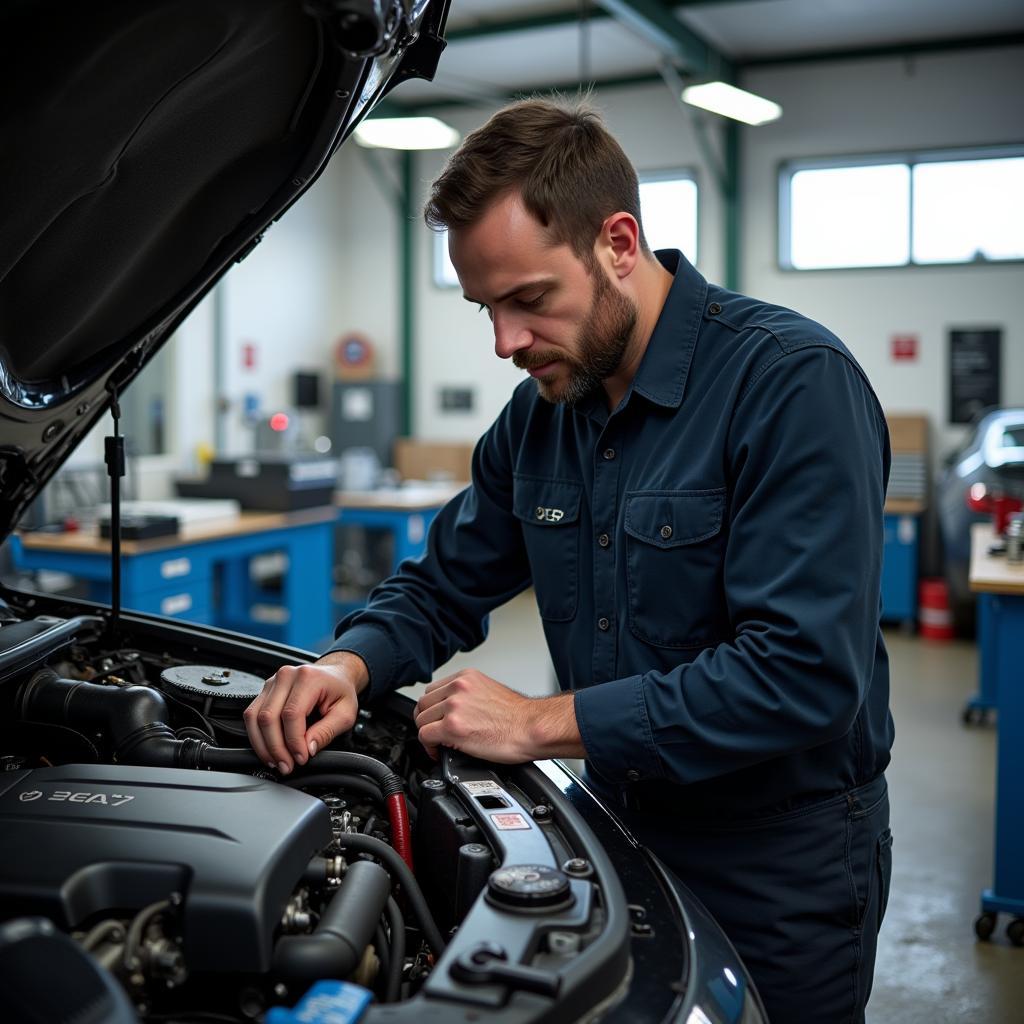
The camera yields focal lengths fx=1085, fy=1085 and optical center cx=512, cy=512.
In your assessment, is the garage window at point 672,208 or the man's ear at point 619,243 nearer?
the man's ear at point 619,243

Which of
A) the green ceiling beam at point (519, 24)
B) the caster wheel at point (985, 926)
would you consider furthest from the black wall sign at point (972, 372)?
the caster wheel at point (985, 926)

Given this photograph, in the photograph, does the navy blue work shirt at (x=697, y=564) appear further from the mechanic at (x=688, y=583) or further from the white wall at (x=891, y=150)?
the white wall at (x=891, y=150)

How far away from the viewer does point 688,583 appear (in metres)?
Answer: 1.27

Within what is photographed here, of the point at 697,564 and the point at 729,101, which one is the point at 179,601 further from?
the point at 729,101

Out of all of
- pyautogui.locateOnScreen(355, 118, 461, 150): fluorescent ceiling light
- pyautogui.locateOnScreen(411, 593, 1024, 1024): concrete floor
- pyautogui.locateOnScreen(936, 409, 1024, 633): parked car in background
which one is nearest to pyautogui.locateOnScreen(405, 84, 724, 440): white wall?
pyautogui.locateOnScreen(355, 118, 461, 150): fluorescent ceiling light

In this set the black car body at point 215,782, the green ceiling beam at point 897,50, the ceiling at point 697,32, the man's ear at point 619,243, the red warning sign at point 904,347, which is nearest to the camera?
the black car body at point 215,782

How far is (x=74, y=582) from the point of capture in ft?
17.5

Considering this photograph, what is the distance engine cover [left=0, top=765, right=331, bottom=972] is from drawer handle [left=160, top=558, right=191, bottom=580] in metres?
Result: 3.15

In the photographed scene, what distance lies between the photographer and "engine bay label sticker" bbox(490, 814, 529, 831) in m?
1.05

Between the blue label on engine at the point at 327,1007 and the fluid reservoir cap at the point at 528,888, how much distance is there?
0.48 feet

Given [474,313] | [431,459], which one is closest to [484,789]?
[431,459]

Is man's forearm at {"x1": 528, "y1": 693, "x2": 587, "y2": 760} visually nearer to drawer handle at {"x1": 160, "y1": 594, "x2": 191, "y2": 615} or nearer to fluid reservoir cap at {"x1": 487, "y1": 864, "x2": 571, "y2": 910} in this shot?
fluid reservoir cap at {"x1": 487, "y1": 864, "x2": 571, "y2": 910}

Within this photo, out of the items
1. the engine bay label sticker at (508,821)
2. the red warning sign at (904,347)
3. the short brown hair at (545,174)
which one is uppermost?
the red warning sign at (904,347)

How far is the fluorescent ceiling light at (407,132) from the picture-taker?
547cm
